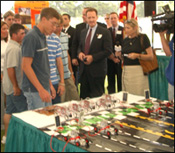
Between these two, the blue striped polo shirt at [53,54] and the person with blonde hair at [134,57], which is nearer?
the blue striped polo shirt at [53,54]

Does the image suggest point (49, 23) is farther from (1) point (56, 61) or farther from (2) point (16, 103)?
(2) point (16, 103)

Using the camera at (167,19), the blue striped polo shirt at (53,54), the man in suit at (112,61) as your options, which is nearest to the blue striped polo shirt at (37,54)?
the blue striped polo shirt at (53,54)

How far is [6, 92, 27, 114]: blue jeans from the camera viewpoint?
9.95 ft

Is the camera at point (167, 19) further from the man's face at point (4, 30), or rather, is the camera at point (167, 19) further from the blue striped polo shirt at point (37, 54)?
the man's face at point (4, 30)

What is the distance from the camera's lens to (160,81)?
4785mm

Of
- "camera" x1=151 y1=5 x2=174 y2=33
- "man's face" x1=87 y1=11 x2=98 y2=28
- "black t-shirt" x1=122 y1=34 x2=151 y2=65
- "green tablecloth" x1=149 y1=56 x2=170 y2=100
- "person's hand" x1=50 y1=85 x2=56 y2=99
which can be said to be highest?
"man's face" x1=87 y1=11 x2=98 y2=28

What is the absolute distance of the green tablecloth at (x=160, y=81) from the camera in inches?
186

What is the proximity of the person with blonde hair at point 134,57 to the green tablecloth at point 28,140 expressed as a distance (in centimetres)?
202

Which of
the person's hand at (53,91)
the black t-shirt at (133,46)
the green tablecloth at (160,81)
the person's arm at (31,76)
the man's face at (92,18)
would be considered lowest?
the green tablecloth at (160,81)

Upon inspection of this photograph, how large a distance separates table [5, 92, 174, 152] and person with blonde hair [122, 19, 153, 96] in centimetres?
137

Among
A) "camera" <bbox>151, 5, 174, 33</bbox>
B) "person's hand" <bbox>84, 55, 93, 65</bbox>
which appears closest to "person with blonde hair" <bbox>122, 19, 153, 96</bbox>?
"person's hand" <bbox>84, 55, 93, 65</bbox>

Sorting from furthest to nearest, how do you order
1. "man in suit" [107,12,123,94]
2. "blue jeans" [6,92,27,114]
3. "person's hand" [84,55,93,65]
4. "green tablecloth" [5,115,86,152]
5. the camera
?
"man in suit" [107,12,123,94] < "person's hand" [84,55,93,65] < "blue jeans" [6,92,27,114] < the camera < "green tablecloth" [5,115,86,152]

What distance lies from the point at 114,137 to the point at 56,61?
133 cm

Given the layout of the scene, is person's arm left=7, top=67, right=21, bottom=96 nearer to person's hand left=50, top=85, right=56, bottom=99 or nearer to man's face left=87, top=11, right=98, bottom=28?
person's hand left=50, top=85, right=56, bottom=99
